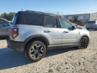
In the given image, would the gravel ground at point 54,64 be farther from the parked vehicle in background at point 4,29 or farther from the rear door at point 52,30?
the parked vehicle in background at point 4,29

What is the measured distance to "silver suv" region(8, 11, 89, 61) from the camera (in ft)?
24.9

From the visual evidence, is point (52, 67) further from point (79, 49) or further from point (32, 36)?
point (79, 49)

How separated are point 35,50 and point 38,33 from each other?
67cm

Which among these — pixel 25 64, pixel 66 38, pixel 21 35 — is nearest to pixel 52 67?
pixel 25 64

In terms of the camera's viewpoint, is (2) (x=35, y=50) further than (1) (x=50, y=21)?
Answer: No

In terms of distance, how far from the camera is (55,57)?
839cm

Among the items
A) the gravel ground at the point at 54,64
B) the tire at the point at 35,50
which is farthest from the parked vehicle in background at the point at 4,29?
the tire at the point at 35,50

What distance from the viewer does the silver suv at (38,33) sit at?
7580 mm

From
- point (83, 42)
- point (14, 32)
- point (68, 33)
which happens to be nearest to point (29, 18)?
point (14, 32)

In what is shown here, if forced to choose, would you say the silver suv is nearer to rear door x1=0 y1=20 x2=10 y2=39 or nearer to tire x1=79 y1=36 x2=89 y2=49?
tire x1=79 y1=36 x2=89 y2=49

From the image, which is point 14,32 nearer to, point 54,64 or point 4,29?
point 54,64

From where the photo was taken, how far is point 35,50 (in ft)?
25.5

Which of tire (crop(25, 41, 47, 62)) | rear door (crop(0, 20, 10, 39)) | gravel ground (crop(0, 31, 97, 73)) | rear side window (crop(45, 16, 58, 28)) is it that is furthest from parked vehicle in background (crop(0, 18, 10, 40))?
tire (crop(25, 41, 47, 62))

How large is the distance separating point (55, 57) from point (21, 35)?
1820mm
